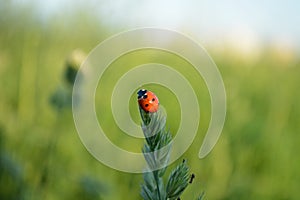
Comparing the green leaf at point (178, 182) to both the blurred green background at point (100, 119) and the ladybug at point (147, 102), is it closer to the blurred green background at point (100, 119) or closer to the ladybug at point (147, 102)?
the ladybug at point (147, 102)

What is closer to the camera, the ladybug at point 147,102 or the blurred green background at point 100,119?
the ladybug at point 147,102

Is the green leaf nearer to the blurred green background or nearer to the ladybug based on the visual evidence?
the ladybug

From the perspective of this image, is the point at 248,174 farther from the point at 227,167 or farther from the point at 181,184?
the point at 181,184

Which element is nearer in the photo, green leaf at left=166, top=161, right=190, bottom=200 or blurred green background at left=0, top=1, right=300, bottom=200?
green leaf at left=166, top=161, right=190, bottom=200

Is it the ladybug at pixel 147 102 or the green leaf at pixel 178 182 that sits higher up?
the ladybug at pixel 147 102

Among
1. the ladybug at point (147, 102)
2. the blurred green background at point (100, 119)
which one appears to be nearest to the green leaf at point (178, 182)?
the ladybug at point (147, 102)

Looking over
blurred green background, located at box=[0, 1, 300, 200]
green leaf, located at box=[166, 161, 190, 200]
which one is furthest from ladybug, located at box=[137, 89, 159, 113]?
blurred green background, located at box=[0, 1, 300, 200]

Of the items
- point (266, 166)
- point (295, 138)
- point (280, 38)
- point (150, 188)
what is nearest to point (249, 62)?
point (280, 38)

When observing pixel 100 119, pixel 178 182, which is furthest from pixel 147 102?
pixel 100 119

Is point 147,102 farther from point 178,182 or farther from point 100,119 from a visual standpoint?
point 100,119
